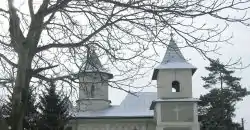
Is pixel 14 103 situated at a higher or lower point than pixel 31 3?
lower

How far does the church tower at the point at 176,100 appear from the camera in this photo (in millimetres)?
39562

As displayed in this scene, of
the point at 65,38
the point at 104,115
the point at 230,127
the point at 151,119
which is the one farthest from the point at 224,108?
the point at 65,38

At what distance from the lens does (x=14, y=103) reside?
824 centimetres

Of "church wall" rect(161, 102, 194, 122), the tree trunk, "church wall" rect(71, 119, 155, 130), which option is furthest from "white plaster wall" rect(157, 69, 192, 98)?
the tree trunk

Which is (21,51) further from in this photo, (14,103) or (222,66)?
(222,66)

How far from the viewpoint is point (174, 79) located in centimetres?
4034

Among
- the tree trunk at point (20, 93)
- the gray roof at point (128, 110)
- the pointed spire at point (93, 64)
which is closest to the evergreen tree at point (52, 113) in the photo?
the gray roof at point (128, 110)

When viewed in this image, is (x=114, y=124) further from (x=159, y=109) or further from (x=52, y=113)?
(x=52, y=113)

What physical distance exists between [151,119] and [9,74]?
34094mm

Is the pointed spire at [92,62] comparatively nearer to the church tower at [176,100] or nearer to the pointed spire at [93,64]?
the pointed spire at [93,64]

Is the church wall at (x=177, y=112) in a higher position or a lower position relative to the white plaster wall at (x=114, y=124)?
higher

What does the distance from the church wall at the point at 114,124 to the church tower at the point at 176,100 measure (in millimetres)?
4118

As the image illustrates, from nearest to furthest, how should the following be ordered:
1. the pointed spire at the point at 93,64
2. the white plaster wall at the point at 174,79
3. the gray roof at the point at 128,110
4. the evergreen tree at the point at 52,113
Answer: the pointed spire at the point at 93,64, the evergreen tree at the point at 52,113, the white plaster wall at the point at 174,79, the gray roof at the point at 128,110

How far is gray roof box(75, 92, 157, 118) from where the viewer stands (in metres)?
44.2
